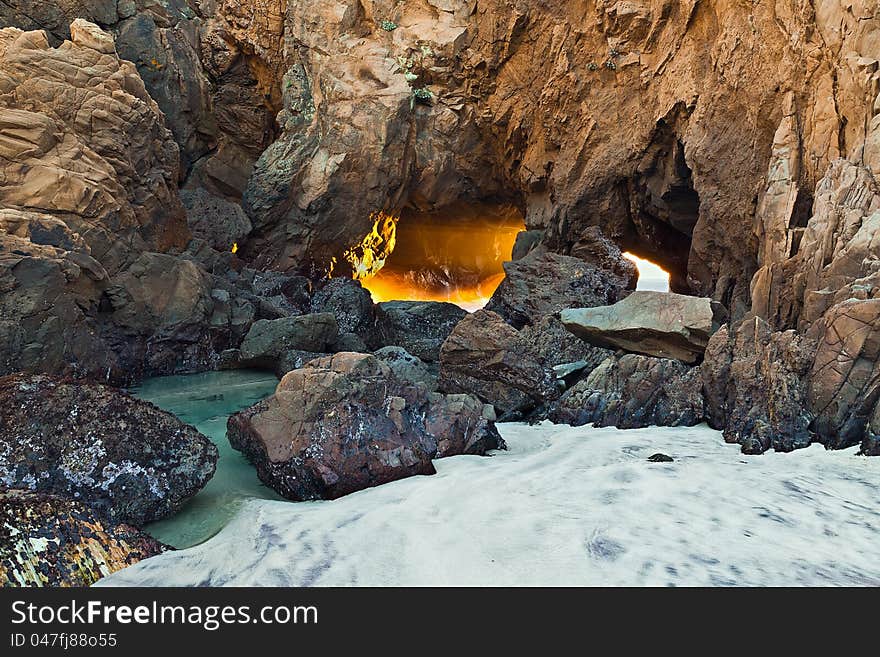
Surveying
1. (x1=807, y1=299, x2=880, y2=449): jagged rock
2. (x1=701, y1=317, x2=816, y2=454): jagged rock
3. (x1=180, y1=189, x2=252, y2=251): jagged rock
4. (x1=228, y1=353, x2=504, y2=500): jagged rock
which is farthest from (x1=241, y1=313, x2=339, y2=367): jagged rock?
(x1=807, y1=299, x2=880, y2=449): jagged rock

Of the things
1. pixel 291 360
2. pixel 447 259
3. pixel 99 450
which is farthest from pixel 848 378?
pixel 447 259

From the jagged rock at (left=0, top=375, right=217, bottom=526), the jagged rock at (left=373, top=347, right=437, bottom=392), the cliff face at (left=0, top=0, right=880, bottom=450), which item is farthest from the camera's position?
the jagged rock at (left=373, top=347, right=437, bottom=392)

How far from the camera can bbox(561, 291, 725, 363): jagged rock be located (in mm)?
8492

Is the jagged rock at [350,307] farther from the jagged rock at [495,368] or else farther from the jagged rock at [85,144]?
the jagged rock at [495,368]

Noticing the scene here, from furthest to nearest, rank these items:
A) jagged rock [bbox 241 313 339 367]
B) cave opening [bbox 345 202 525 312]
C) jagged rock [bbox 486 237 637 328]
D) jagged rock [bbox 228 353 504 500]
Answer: cave opening [bbox 345 202 525 312] → jagged rock [bbox 486 237 637 328] → jagged rock [bbox 241 313 339 367] → jagged rock [bbox 228 353 504 500]

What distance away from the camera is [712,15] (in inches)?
433

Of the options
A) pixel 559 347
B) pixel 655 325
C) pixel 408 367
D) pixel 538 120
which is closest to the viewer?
pixel 655 325

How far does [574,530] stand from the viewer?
3496 millimetres

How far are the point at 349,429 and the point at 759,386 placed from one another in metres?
4.45

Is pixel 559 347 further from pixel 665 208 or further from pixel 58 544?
pixel 58 544

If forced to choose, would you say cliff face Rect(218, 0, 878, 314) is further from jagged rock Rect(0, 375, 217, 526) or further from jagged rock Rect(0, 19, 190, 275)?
jagged rock Rect(0, 375, 217, 526)

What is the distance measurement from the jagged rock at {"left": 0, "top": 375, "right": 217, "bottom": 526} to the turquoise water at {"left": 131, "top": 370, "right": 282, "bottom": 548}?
23 centimetres

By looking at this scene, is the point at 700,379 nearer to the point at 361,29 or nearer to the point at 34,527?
the point at 34,527

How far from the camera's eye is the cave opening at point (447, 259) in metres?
20.8
